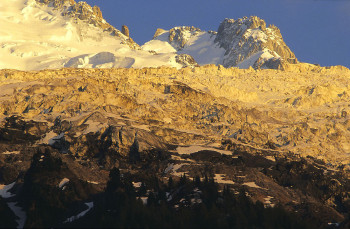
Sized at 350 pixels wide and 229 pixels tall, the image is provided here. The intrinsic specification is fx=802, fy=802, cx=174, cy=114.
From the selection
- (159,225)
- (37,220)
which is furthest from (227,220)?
(37,220)

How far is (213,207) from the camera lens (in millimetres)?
197750

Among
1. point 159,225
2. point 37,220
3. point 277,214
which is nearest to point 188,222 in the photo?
point 159,225

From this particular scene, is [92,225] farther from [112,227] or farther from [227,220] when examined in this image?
[227,220]

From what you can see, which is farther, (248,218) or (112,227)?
(248,218)

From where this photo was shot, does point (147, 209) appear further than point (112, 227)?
Yes

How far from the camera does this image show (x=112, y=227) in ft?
584

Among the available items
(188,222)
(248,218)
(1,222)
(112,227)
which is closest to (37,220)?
(1,222)

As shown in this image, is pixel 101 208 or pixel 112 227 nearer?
pixel 112 227

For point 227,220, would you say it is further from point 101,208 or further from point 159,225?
point 101,208

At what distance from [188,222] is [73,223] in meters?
28.6

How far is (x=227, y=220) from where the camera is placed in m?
188

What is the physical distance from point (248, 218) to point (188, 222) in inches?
600

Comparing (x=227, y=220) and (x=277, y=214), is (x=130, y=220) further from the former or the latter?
(x=277, y=214)

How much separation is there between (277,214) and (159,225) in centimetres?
3030
